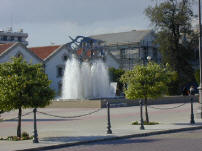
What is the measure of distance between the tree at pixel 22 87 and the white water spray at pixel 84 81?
1065 inches

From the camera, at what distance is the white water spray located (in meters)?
42.5

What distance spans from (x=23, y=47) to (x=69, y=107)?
30.2 meters

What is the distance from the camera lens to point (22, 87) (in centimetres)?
1477

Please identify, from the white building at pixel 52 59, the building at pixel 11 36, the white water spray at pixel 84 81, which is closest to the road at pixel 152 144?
the white water spray at pixel 84 81

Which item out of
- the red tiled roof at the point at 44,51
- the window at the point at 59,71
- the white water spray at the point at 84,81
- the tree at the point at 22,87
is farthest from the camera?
the window at the point at 59,71

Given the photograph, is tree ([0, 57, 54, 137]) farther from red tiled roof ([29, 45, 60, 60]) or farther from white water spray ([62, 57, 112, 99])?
red tiled roof ([29, 45, 60, 60])

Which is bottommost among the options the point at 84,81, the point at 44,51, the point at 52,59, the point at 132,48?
the point at 84,81

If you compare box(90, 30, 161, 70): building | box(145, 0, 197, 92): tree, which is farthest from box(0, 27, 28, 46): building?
box(145, 0, 197, 92): tree

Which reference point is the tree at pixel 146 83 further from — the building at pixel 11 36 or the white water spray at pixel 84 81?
the building at pixel 11 36

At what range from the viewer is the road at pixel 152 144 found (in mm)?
12836

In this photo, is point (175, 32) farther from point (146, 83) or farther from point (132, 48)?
point (146, 83)

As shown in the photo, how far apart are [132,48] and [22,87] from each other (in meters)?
68.1

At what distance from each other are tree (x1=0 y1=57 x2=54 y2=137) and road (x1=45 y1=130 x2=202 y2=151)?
7.70ft

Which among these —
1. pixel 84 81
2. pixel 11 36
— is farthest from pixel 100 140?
pixel 11 36
